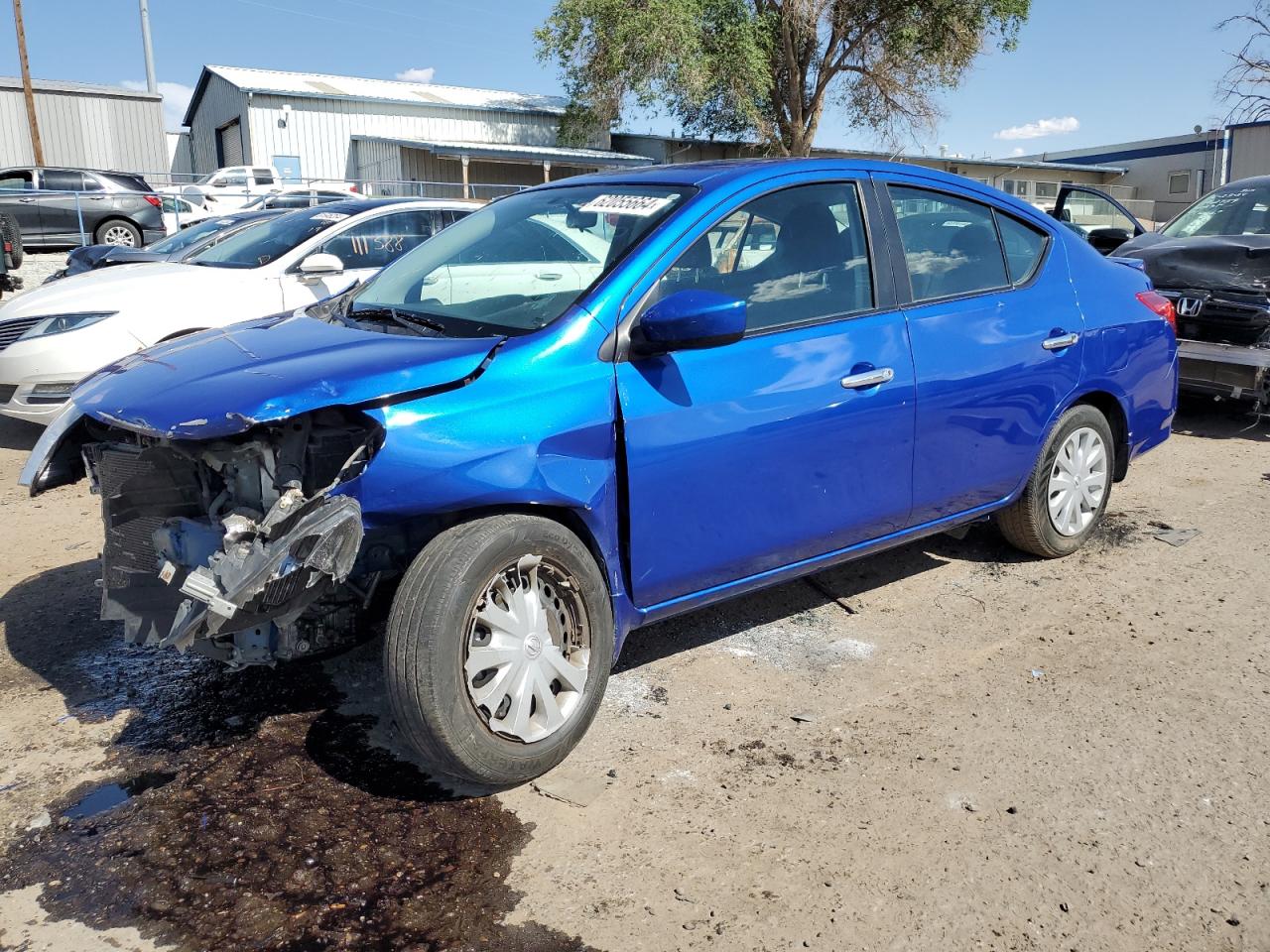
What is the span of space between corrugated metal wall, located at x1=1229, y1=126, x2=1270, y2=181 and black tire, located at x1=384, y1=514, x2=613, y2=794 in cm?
3590

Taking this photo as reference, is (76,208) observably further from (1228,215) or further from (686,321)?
(686,321)

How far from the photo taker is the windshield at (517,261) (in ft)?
11.0

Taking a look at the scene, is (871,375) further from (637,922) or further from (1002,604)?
(637,922)

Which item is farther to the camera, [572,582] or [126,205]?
[126,205]

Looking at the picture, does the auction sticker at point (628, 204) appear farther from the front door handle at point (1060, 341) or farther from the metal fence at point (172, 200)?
the metal fence at point (172, 200)

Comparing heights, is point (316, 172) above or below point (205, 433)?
above

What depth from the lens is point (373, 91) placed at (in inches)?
1441

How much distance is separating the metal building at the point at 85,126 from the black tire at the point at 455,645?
→ 36.2 metres

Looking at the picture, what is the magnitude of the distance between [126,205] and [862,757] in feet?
65.8

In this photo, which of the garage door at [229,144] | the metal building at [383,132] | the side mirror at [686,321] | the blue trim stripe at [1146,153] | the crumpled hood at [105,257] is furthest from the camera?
the blue trim stripe at [1146,153]

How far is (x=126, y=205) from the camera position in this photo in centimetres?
1933

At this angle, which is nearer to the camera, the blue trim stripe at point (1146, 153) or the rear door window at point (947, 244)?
the rear door window at point (947, 244)

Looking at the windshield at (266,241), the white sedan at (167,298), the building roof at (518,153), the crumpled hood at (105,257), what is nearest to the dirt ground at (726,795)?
the white sedan at (167,298)

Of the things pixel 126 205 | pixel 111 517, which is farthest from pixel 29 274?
pixel 111 517
